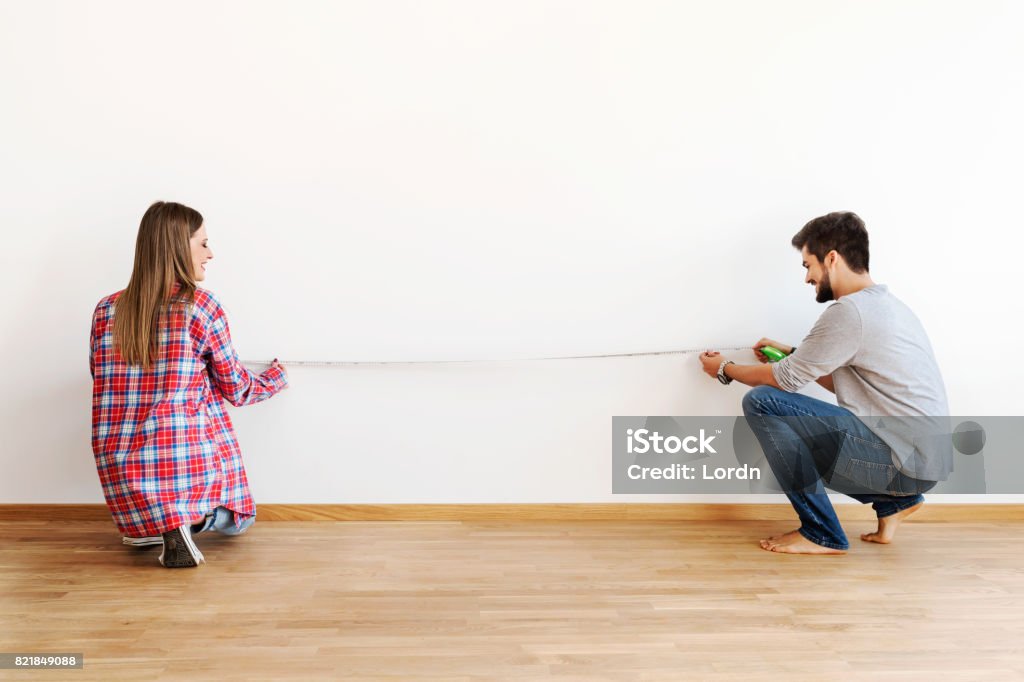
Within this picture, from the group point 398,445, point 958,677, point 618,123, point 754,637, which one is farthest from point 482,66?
point 958,677

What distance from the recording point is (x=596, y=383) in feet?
8.44

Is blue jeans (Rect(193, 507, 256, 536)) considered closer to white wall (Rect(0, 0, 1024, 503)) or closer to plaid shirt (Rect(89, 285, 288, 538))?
plaid shirt (Rect(89, 285, 288, 538))

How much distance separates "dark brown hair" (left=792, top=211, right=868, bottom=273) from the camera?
2.28 m

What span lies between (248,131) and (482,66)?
74 centimetres

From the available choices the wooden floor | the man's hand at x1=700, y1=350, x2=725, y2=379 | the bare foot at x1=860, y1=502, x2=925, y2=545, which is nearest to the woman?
the wooden floor

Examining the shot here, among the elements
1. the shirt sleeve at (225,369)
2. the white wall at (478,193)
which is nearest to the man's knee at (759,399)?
the white wall at (478,193)

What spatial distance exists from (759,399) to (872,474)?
0.36 metres

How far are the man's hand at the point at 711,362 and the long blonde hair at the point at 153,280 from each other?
1484 mm

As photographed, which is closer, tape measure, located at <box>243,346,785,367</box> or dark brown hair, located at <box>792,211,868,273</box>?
dark brown hair, located at <box>792,211,868,273</box>

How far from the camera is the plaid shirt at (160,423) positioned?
2092 millimetres

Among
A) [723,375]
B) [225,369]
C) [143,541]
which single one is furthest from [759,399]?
[143,541]

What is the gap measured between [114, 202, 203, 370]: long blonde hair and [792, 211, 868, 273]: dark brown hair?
1.73m

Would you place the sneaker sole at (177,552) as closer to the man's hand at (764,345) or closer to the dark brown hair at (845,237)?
the man's hand at (764,345)

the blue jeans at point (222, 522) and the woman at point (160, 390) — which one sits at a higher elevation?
the woman at point (160, 390)
